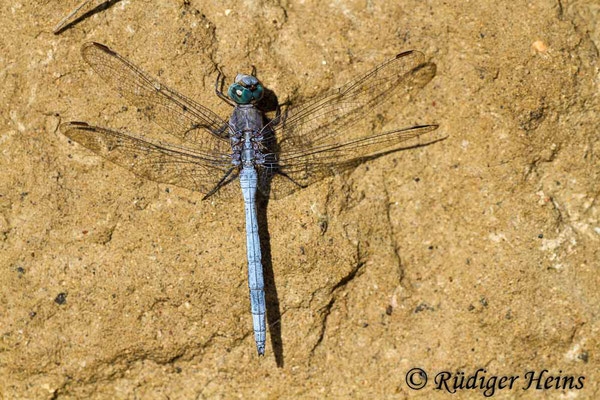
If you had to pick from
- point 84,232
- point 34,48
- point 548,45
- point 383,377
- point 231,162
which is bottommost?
point 383,377

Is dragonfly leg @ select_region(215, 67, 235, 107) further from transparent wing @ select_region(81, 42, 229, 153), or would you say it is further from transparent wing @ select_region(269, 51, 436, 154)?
transparent wing @ select_region(269, 51, 436, 154)

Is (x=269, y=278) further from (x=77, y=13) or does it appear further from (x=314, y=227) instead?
(x=77, y=13)

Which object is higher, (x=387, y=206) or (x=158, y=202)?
(x=158, y=202)

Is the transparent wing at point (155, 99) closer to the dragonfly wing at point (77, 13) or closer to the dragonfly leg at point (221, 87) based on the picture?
the dragonfly leg at point (221, 87)

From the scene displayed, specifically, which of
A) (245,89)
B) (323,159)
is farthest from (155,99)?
(323,159)

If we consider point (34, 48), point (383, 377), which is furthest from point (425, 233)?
point (34, 48)

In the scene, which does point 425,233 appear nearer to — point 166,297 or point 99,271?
point 166,297

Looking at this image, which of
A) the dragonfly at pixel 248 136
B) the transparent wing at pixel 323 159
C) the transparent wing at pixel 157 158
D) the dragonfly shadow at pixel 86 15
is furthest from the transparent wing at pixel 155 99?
the transparent wing at pixel 323 159
